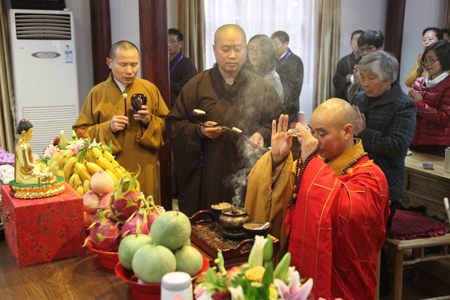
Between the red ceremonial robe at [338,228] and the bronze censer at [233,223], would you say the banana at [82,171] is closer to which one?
the bronze censer at [233,223]

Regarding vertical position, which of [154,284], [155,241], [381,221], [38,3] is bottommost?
[381,221]

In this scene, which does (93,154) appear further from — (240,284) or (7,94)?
(7,94)

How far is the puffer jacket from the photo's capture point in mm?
3871

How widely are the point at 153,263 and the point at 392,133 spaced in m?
2.13

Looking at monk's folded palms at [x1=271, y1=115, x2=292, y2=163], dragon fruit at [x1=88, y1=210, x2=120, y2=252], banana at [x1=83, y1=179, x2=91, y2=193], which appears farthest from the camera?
monk's folded palms at [x1=271, y1=115, x2=292, y2=163]

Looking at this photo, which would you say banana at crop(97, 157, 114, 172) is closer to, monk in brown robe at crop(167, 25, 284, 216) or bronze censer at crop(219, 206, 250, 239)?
bronze censer at crop(219, 206, 250, 239)

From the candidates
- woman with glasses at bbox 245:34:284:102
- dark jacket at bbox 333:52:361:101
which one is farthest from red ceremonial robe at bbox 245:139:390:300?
dark jacket at bbox 333:52:361:101

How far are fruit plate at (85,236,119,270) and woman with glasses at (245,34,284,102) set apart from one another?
3080 millimetres

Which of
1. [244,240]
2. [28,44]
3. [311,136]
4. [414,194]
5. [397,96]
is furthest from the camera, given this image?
[28,44]

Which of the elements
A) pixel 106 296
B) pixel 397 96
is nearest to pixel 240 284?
pixel 106 296

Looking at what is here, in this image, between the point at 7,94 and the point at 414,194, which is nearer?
the point at 414,194

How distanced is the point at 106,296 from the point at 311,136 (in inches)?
43.3

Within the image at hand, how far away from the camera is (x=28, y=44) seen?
4.71 meters

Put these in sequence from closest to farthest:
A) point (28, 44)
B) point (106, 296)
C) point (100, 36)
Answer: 1. point (106, 296)
2. point (28, 44)
3. point (100, 36)
